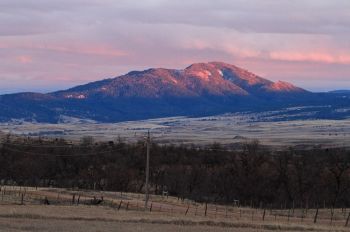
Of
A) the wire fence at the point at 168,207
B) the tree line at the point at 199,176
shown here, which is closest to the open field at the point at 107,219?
the wire fence at the point at 168,207

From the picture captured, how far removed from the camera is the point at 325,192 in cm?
10006

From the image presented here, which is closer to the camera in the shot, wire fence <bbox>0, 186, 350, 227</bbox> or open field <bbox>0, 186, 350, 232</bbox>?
open field <bbox>0, 186, 350, 232</bbox>

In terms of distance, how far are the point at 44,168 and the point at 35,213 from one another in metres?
63.7

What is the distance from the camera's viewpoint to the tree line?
10006cm

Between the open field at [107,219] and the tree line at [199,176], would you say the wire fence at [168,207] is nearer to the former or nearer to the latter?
the open field at [107,219]

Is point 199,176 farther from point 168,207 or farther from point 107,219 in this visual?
point 107,219

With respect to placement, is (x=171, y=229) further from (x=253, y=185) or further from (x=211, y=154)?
(x=211, y=154)

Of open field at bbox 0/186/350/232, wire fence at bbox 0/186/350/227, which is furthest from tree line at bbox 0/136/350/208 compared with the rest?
open field at bbox 0/186/350/232

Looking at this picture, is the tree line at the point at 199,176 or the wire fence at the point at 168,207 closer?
the wire fence at the point at 168,207

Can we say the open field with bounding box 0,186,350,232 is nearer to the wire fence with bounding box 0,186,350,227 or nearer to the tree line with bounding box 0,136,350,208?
the wire fence with bounding box 0,186,350,227

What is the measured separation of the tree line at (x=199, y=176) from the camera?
100 metres

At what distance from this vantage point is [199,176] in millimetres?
107938

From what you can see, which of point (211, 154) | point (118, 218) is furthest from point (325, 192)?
point (118, 218)

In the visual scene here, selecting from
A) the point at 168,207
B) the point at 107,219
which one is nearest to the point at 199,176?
the point at 168,207
